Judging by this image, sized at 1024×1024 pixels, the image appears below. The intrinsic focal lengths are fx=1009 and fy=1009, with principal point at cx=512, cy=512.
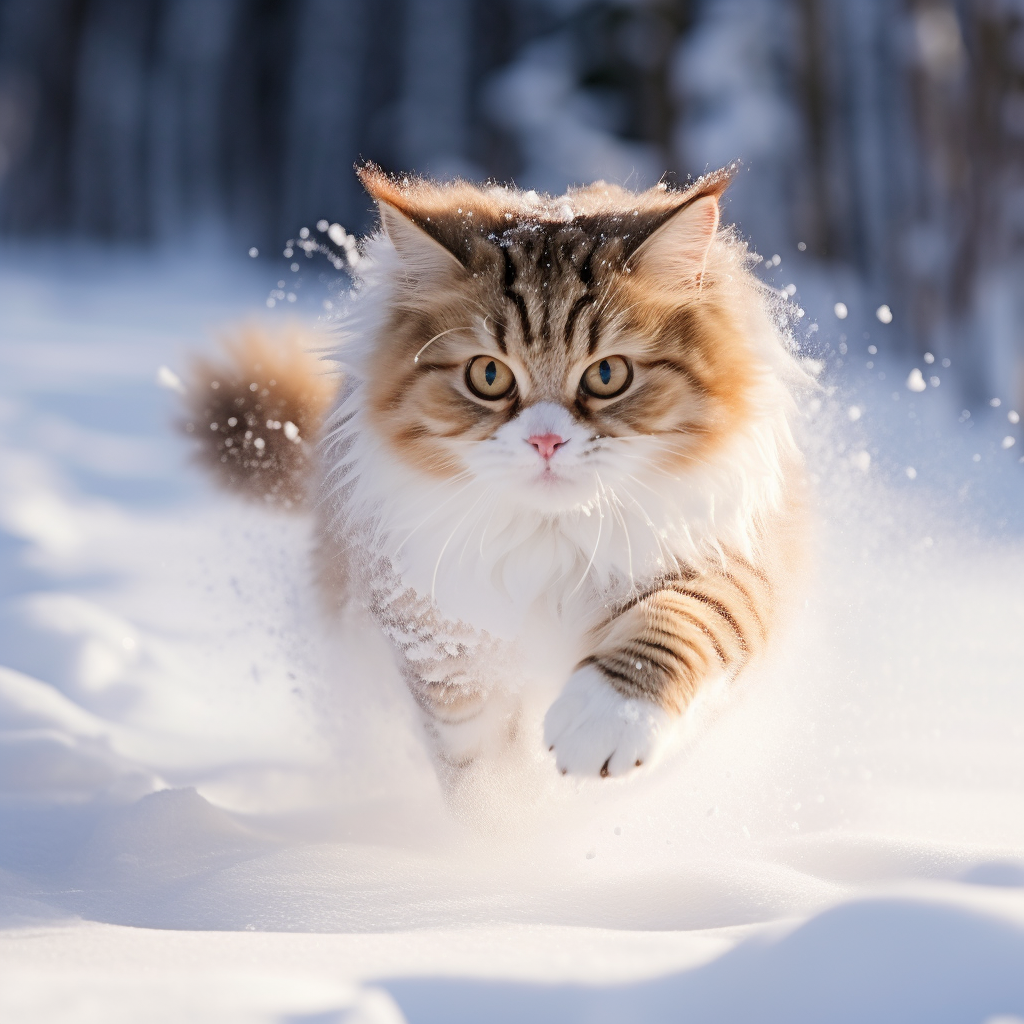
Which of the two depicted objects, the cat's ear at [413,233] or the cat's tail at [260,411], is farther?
the cat's tail at [260,411]

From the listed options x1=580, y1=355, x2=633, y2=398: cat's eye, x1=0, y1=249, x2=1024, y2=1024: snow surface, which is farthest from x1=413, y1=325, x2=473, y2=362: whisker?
x1=0, y1=249, x2=1024, y2=1024: snow surface

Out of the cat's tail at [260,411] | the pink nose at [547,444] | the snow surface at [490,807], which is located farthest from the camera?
the cat's tail at [260,411]

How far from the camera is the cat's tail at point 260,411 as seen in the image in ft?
8.27

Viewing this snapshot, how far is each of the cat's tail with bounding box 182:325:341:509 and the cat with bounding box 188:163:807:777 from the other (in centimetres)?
57

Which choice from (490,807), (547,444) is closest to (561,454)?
(547,444)

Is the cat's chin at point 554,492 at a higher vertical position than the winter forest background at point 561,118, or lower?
lower

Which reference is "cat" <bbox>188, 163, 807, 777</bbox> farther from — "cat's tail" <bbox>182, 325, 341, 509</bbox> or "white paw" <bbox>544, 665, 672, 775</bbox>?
"cat's tail" <bbox>182, 325, 341, 509</bbox>

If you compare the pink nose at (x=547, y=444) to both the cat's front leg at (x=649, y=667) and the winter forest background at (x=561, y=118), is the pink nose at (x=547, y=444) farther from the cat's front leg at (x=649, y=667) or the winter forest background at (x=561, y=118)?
the winter forest background at (x=561, y=118)

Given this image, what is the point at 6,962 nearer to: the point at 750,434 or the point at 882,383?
the point at 750,434

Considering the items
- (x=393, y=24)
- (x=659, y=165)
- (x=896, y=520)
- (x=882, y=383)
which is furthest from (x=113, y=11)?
(x=896, y=520)

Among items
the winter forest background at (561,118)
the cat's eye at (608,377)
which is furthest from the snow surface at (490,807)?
the winter forest background at (561,118)

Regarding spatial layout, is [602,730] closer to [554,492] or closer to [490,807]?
[554,492]

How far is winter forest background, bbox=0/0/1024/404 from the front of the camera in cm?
626

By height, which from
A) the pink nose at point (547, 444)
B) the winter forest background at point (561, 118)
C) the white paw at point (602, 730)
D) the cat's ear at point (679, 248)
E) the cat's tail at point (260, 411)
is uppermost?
the winter forest background at point (561, 118)
